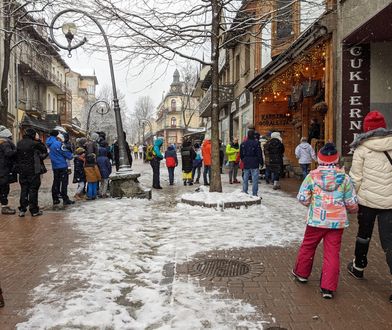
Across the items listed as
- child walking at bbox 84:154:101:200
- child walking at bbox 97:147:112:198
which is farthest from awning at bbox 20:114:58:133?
child walking at bbox 84:154:101:200

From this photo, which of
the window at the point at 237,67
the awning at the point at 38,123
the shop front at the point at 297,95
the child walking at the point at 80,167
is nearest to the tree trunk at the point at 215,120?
the shop front at the point at 297,95

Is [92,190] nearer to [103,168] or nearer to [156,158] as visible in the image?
[103,168]

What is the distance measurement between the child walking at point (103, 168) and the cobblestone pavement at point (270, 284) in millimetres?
4164

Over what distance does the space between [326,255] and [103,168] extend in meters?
7.80

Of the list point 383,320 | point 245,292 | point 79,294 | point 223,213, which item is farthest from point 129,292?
point 223,213

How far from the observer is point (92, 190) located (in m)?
10.6

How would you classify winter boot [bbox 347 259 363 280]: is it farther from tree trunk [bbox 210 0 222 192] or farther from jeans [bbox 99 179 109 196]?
jeans [bbox 99 179 109 196]

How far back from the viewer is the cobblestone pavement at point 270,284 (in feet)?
11.6

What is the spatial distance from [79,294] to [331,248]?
252 centimetres

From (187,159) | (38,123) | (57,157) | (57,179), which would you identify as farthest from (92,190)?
(38,123)

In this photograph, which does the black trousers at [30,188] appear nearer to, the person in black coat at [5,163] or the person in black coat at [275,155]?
the person in black coat at [5,163]

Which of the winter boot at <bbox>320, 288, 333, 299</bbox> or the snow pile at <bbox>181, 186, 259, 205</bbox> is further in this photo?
the snow pile at <bbox>181, 186, 259, 205</bbox>

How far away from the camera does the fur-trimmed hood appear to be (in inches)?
163

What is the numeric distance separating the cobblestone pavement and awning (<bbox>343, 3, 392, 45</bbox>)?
14.2 ft
